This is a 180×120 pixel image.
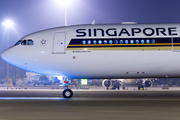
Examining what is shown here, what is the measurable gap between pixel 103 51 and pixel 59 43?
348 centimetres

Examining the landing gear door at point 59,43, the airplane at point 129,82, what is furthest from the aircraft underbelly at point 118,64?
the airplane at point 129,82

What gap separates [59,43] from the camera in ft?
69.8

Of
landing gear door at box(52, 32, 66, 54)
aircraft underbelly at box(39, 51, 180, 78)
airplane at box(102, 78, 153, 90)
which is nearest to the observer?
aircraft underbelly at box(39, 51, 180, 78)

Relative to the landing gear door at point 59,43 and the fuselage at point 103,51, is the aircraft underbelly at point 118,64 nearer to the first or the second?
the fuselage at point 103,51

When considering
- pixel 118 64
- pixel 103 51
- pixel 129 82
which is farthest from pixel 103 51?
pixel 129 82

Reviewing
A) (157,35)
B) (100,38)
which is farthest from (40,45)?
(157,35)

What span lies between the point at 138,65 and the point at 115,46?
2.30 meters

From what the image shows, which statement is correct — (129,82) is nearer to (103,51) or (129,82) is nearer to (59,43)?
(103,51)

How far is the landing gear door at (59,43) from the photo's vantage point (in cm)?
2117

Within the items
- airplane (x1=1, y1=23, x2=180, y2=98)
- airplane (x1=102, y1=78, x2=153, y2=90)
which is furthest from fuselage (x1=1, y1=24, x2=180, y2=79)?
airplane (x1=102, y1=78, x2=153, y2=90)

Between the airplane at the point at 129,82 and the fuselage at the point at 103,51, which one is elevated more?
the fuselage at the point at 103,51

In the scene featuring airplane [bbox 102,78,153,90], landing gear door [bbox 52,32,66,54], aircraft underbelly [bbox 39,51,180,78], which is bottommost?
airplane [bbox 102,78,153,90]

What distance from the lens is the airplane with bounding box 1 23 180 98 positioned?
67.9 ft

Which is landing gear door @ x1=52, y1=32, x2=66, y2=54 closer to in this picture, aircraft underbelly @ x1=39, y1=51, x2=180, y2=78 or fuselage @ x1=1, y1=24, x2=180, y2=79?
fuselage @ x1=1, y1=24, x2=180, y2=79
